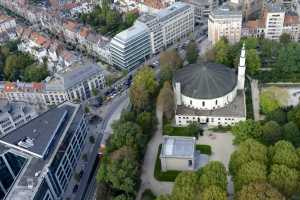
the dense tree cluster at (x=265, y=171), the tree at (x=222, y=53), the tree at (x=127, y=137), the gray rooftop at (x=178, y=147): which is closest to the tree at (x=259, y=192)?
the dense tree cluster at (x=265, y=171)

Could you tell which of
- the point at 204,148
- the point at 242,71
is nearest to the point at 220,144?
the point at 204,148

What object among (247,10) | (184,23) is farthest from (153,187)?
(247,10)

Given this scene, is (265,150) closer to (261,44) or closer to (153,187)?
(153,187)

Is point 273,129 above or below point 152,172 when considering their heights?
above

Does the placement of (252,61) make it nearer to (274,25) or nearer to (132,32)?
(274,25)

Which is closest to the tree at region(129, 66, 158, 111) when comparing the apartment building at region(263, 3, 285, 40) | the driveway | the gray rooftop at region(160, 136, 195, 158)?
the gray rooftop at region(160, 136, 195, 158)

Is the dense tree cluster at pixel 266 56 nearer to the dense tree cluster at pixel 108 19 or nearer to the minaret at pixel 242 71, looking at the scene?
the minaret at pixel 242 71
